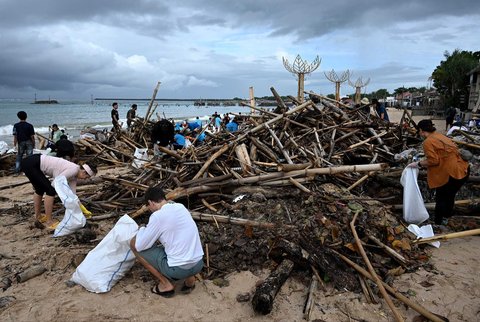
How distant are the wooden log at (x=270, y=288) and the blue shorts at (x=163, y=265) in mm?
685

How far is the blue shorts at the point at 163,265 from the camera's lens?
3.47m

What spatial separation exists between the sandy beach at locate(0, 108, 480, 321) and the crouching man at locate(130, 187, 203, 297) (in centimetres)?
29

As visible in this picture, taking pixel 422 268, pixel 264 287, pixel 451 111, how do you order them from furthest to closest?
1. pixel 451 111
2. pixel 422 268
3. pixel 264 287

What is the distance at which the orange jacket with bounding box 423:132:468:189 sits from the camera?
15.8 ft

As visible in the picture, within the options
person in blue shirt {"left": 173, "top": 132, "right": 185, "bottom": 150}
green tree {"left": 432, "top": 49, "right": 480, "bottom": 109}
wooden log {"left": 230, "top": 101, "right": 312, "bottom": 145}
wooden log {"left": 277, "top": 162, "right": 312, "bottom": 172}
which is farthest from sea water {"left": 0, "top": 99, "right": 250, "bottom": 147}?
green tree {"left": 432, "top": 49, "right": 480, "bottom": 109}

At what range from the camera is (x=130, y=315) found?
325 centimetres

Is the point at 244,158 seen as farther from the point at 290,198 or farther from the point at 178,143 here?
the point at 178,143

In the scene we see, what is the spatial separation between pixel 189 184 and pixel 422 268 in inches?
136

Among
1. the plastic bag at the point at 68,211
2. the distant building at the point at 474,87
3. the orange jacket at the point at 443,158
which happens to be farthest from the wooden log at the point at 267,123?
the distant building at the point at 474,87

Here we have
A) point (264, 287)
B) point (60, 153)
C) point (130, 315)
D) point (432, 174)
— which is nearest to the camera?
point (130, 315)

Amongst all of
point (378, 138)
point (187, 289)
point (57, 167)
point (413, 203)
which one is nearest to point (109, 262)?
point (187, 289)

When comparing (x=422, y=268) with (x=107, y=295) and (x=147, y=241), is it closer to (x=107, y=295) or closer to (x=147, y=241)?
(x=147, y=241)

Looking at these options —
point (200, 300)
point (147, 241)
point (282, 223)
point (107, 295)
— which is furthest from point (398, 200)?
point (107, 295)

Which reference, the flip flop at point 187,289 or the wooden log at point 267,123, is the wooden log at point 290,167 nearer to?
the wooden log at point 267,123
